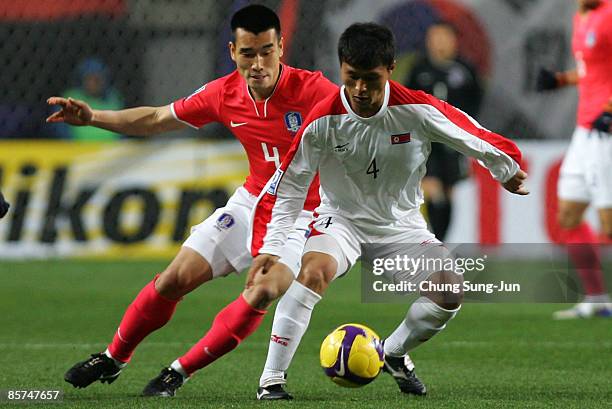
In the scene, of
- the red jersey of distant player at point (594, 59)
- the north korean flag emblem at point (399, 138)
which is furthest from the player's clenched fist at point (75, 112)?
Answer: the red jersey of distant player at point (594, 59)

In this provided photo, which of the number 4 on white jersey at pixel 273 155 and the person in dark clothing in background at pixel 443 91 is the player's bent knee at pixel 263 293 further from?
the person in dark clothing in background at pixel 443 91

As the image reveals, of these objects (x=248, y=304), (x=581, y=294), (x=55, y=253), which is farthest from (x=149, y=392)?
(x=55, y=253)

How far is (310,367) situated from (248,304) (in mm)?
1230

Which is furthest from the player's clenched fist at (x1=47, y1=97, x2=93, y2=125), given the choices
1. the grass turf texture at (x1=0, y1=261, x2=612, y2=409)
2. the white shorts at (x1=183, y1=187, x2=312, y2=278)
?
the grass turf texture at (x1=0, y1=261, x2=612, y2=409)

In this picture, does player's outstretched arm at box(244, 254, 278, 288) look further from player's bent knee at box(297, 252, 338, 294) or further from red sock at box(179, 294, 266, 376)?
red sock at box(179, 294, 266, 376)

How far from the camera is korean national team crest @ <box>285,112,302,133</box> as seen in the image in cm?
604

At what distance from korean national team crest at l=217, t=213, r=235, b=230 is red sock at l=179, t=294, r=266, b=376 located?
0.45 m

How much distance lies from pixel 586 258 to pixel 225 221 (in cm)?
414

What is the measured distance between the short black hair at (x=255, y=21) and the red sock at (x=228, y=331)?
120 centimetres

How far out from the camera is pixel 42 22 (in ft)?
44.7

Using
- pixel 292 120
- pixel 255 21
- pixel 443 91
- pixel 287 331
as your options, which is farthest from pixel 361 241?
pixel 443 91

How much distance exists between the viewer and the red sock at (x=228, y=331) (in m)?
5.70

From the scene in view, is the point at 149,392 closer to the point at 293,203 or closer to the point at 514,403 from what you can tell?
the point at 293,203

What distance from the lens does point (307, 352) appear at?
7.39 metres
